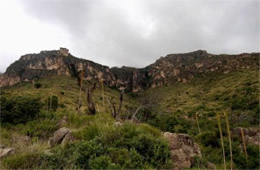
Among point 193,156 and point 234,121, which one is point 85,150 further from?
point 234,121

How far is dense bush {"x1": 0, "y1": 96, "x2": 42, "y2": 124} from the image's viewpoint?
25.0 feet

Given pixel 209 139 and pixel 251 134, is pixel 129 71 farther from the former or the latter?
pixel 209 139

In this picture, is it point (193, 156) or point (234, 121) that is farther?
point (234, 121)

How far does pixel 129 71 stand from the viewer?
143125 mm

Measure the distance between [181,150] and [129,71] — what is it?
456 feet

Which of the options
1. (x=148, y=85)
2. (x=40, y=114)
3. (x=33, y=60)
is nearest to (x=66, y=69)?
(x=33, y=60)

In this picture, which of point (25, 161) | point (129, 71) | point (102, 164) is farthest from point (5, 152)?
point (129, 71)

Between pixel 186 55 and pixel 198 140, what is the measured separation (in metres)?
125

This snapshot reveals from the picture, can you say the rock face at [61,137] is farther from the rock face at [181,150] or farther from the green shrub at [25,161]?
the rock face at [181,150]

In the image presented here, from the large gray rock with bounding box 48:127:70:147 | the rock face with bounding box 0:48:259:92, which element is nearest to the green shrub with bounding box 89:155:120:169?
the large gray rock with bounding box 48:127:70:147

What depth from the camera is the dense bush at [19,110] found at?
7.61 metres

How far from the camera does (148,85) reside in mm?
124188

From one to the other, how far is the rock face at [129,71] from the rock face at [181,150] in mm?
68663

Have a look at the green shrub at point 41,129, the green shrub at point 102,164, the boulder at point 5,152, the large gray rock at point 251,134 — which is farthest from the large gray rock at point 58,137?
the large gray rock at point 251,134
